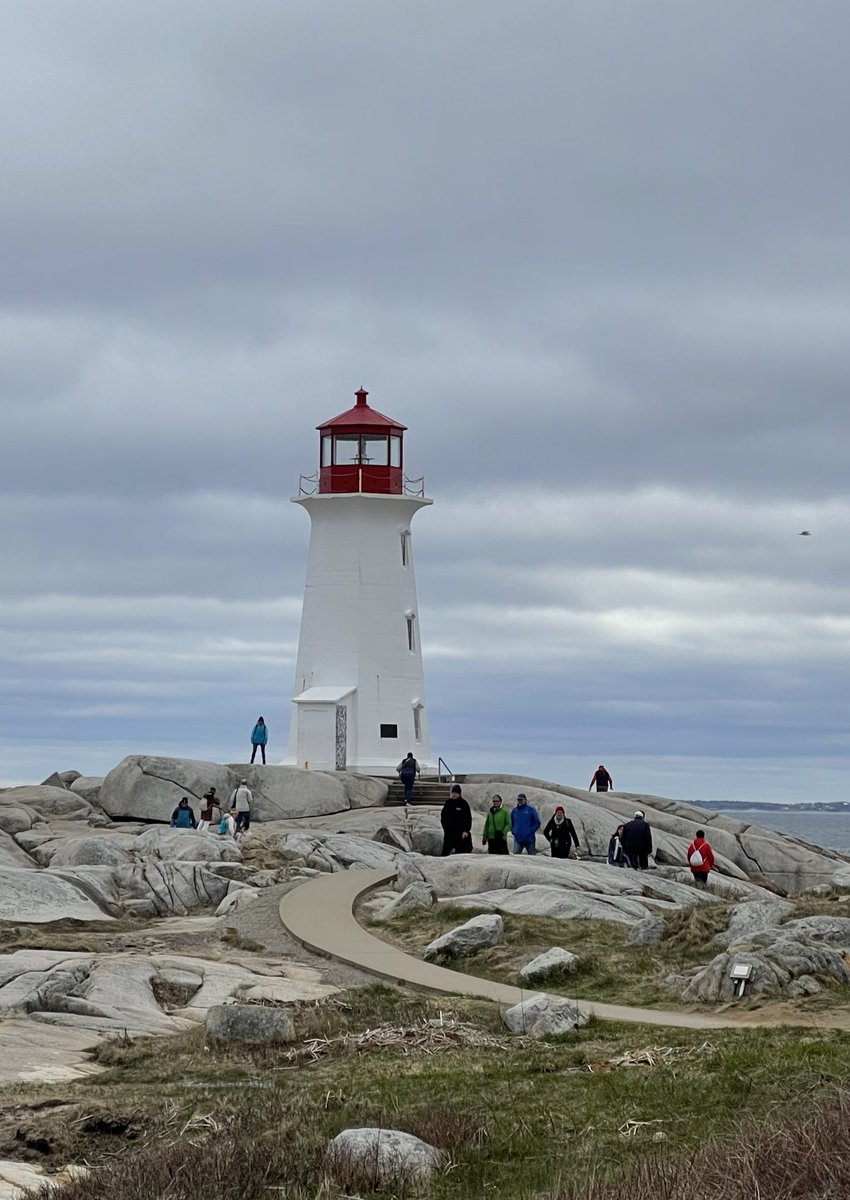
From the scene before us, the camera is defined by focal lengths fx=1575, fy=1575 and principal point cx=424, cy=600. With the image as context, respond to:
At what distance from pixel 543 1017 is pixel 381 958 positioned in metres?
5.55

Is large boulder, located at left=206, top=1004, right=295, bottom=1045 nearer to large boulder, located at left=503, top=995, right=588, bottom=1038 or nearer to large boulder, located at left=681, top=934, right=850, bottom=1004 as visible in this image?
large boulder, located at left=503, top=995, right=588, bottom=1038

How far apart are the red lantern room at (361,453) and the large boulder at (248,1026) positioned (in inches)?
1394

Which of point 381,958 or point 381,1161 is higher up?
point 381,958

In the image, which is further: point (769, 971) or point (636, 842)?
point (636, 842)

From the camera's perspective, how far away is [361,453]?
50.9 m

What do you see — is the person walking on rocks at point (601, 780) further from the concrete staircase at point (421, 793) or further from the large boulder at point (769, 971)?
the large boulder at point (769, 971)

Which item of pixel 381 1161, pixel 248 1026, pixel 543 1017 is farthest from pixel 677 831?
pixel 381 1161

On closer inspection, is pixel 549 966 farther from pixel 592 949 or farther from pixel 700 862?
pixel 700 862

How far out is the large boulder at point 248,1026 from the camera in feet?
48.5

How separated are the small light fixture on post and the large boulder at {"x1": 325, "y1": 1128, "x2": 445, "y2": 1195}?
313 inches

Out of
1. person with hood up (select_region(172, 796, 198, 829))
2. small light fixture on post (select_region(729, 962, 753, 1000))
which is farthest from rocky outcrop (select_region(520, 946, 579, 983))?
person with hood up (select_region(172, 796, 198, 829))

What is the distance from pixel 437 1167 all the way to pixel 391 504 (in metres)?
41.1

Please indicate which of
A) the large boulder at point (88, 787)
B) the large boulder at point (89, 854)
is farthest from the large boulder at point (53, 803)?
the large boulder at point (89, 854)

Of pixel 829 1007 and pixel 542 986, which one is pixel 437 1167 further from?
pixel 542 986
